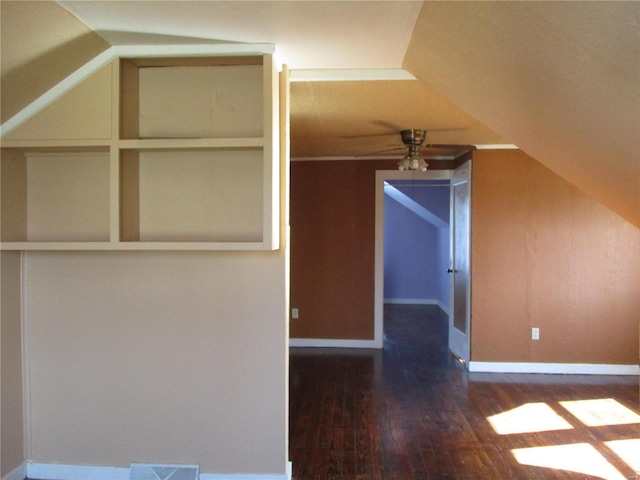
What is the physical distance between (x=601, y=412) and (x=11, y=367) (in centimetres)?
388

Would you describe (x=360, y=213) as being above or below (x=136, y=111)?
below

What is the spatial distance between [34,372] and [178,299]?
2.79 ft

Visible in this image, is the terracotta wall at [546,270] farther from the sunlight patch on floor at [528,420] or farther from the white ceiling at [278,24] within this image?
the white ceiling at [278,24]

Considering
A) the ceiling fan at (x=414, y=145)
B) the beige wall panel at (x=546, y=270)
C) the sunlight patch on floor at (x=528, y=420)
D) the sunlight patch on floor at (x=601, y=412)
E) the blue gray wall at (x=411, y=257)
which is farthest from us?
the blue gray wall at (x=411, y=257)

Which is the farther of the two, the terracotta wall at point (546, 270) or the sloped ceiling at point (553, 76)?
the terracotta wall at point (546, 270)

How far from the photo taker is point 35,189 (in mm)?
2453

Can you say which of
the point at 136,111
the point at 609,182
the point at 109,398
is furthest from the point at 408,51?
the point at 109,398

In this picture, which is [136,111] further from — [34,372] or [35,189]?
[34,372]

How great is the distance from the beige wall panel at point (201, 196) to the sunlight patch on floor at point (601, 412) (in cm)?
281

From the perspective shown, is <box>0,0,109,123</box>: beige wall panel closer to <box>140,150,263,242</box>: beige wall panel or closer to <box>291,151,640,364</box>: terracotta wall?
<box>140,150,263,242</box>: beige wall panel

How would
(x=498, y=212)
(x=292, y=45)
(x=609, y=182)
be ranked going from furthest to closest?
1. (x=498, y=212)
2. (x=292, y=45)
3. (x=609, y=182)

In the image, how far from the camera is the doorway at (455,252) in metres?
4.80

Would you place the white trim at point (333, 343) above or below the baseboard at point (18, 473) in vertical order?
below

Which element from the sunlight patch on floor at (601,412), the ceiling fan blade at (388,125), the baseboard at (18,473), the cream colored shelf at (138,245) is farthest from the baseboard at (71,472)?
the ceiling fan blade at (388,125)
